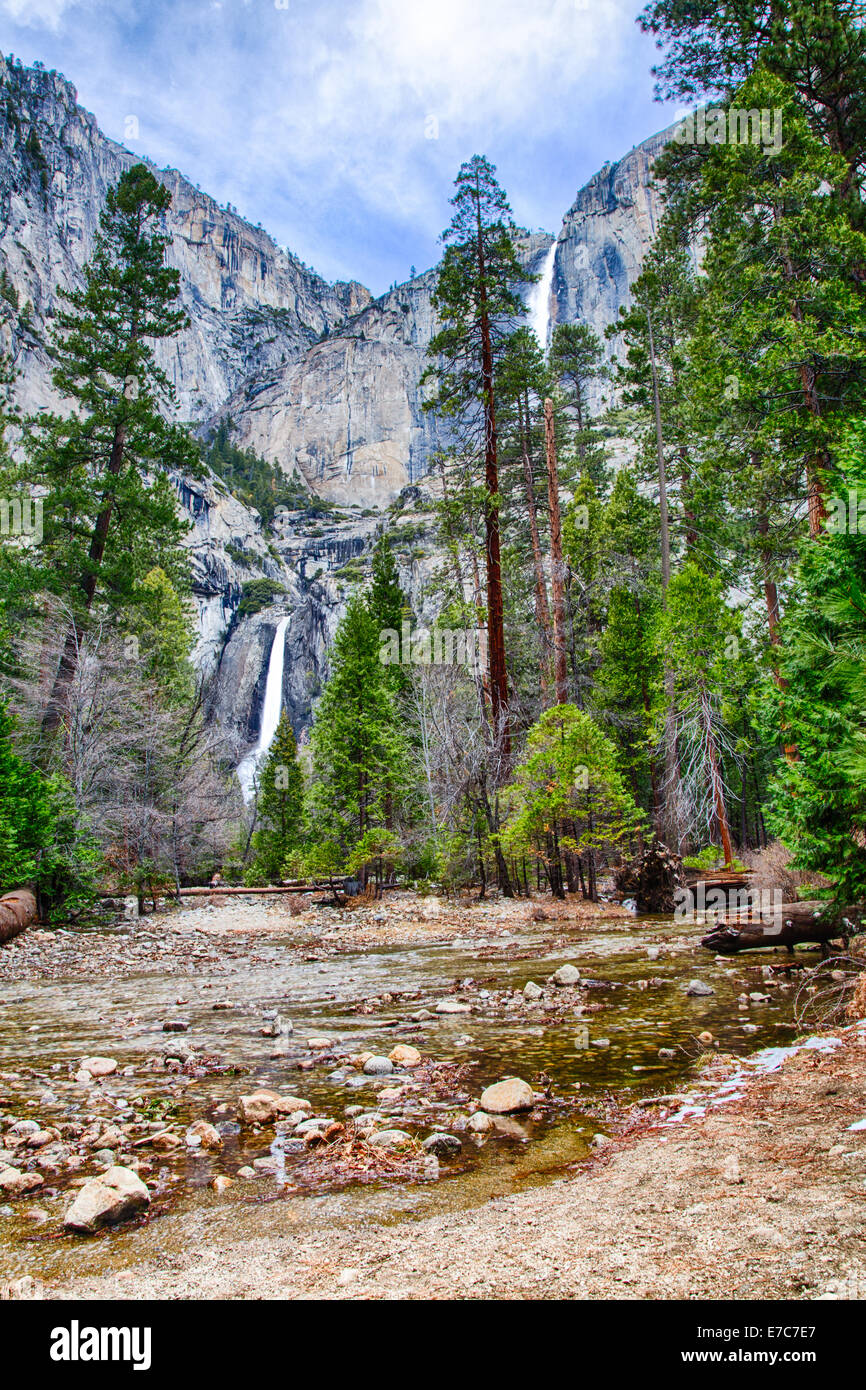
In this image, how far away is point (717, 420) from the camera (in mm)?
14805

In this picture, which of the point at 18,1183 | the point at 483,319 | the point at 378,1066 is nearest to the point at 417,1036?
the point at 378,1066

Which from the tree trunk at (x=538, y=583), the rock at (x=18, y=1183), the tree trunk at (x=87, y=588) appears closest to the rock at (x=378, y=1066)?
the rock at (x=18, y=1183)

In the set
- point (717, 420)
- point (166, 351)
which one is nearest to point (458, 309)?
point (717, 420)

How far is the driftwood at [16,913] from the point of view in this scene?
11.6 m

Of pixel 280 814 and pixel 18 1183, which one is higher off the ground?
pixel 18 1183

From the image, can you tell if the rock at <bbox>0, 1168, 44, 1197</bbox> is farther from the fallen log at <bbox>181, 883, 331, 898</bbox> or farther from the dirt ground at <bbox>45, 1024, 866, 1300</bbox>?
the fallen log at <bbox>181, 883, 331, 898</bbox>

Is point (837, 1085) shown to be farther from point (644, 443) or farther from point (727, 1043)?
point (644, 443)

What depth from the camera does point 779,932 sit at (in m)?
8.05

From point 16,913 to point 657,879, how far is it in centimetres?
1303

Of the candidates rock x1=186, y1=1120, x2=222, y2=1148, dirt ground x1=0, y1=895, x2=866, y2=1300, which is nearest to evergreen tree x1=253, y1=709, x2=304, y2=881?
rock x1=186, y1=1120, x2=222, y2=1148

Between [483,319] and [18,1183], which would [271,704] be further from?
[18,1183]

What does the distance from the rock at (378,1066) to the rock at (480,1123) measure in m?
1.15

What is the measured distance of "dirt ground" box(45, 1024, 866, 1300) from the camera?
1696 mm

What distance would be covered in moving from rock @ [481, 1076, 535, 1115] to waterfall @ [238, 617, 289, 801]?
65115 mm
